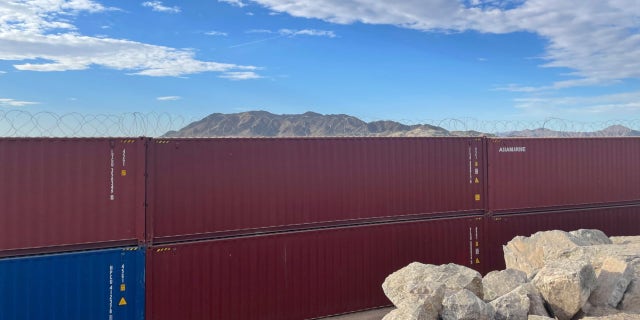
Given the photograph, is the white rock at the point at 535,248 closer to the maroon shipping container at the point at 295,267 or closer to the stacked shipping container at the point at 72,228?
the maroon shipping container at the point at 295,267

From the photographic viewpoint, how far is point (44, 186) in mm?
9977

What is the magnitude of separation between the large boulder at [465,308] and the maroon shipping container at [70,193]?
263 inches

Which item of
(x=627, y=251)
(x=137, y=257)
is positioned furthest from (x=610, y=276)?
(x=137, y=257)

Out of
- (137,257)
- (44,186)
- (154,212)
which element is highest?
(44,186)

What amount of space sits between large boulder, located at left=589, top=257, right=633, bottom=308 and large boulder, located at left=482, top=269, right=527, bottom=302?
132 centimetres

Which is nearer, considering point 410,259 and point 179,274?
point 179,274

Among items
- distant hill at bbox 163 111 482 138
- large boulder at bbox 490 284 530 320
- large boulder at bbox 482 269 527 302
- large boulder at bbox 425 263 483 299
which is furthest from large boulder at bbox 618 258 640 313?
distant hill at bbox 163 111 482 138

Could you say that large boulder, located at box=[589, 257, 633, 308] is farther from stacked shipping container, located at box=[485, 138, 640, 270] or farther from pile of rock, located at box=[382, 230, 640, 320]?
stacked shipping container, located at box=[485, 138, 640, 270]

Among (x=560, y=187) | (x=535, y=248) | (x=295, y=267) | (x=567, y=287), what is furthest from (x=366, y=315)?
(x=560, y=187)

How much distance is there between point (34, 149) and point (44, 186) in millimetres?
802

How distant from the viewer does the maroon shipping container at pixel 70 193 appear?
9.77 meters

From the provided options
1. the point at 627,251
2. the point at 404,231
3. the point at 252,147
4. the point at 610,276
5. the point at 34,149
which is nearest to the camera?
the point at 610,276

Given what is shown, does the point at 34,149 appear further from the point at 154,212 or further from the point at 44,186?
the point at 154,212

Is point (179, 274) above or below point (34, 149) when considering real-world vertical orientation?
below
